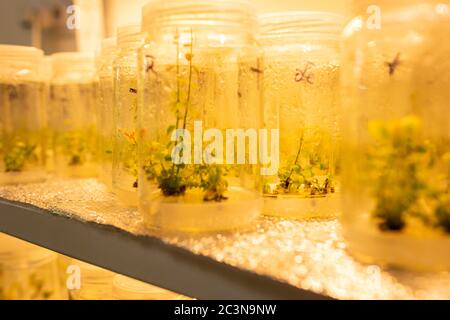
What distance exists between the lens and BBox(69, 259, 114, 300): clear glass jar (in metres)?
1.01

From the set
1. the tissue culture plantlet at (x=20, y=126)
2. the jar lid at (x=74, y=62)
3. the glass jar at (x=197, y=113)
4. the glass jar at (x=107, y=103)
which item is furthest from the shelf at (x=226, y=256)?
the jar lid at (x=74, y=62)

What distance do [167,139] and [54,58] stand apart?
2.30ft

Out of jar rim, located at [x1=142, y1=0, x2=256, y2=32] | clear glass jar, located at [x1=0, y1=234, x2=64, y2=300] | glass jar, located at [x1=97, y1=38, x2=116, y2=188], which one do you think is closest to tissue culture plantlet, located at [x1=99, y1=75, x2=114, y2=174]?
glass jar, located at [x1=97, y1=38, x2=116, y2=188]

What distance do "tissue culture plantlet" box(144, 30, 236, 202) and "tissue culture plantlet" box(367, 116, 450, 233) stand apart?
0.22 meters

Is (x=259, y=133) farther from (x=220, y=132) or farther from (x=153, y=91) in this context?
(x=153, y=91)

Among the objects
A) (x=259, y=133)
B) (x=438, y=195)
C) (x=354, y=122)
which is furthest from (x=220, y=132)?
(x=438, y=195)

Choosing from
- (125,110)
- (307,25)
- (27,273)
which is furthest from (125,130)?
(27,273)

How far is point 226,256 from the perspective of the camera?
53cm

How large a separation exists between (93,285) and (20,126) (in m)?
0.42

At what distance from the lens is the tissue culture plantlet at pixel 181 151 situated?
0.65m

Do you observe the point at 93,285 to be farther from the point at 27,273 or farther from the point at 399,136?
the point at 399,136

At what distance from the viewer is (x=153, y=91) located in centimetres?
70

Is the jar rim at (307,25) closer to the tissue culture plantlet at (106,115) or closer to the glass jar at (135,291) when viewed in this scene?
the tissue culture plantlet at (106,115)
